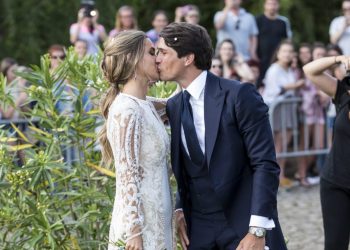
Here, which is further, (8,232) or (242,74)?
(242,74)

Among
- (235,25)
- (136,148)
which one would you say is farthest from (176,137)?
(235,25)

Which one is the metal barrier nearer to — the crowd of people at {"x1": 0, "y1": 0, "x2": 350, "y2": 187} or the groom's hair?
the crowd of people at {"x1": 0, "y1": 0, "x2": 350, "y2": 187}

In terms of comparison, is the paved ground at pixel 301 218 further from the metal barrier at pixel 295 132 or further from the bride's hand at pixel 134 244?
the bride's hand at pixel 134 244

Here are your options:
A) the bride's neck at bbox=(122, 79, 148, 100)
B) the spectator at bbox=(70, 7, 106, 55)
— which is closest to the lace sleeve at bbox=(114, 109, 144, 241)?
the bride's neck at bbox=(122, 79, 148, 100)

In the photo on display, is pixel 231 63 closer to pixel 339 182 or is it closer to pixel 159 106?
pixel 339 182

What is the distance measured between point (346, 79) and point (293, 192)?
20.2 ft

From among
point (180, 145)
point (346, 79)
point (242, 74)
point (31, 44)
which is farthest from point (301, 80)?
point (180, 145)

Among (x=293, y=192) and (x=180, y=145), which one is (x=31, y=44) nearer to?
(x=293, y=192)

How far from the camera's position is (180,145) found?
4.96 m

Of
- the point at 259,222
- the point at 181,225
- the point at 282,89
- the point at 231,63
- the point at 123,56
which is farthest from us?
the point at 282,89

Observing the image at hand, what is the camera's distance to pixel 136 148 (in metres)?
4.86

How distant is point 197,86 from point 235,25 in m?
8.52

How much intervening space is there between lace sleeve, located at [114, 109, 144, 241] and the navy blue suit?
35cm

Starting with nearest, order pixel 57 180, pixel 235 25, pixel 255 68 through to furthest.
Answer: pixel 57 180
pixel 255 68
pixel 235 25
